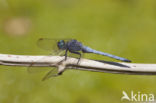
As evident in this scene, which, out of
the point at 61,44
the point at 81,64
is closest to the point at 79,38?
the point at 61,44

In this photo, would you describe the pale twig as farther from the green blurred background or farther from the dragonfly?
the green blurred background

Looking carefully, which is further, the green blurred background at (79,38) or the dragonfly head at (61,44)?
the green blurred background at (79,38)

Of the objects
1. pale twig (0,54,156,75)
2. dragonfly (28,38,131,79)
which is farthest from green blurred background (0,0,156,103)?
pale twig (0,54,156,75)

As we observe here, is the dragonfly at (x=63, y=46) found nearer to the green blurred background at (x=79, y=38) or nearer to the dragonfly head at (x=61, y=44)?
the dragonfly head at (x=61, y=44)

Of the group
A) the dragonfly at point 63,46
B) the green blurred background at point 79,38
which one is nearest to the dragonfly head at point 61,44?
the dragonfly at point 63,46

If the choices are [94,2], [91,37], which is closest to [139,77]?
[91,37]

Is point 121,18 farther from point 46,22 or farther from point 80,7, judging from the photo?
point 46,22

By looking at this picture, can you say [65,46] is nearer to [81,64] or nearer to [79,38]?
[81,64]

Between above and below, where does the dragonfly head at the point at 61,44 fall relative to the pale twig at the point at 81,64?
above
